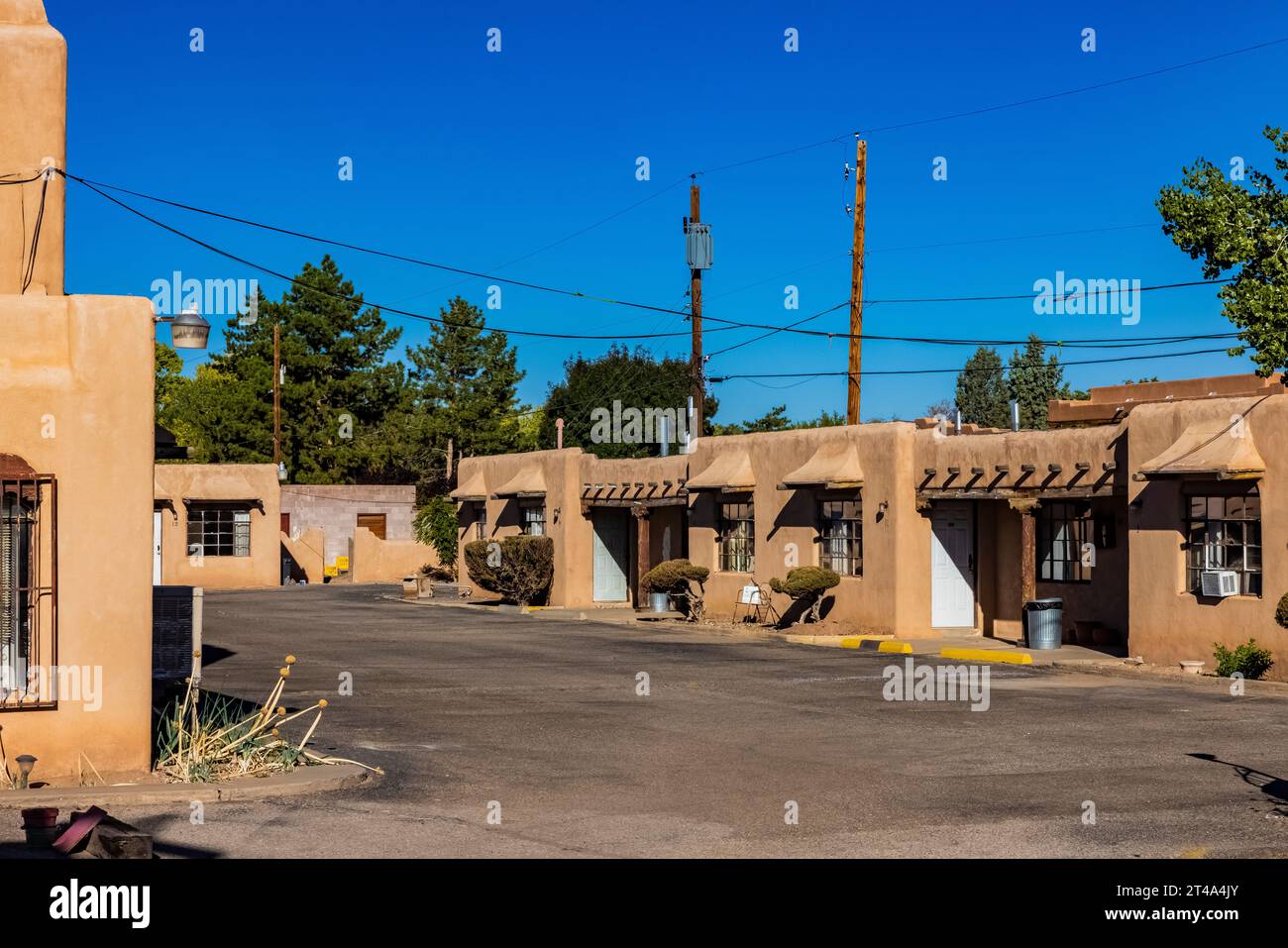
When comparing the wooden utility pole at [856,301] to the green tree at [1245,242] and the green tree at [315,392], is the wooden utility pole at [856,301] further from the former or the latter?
the green tree at [315,392]

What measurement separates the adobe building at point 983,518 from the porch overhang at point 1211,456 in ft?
0.10

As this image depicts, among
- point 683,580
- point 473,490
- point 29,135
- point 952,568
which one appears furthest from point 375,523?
point 29,135

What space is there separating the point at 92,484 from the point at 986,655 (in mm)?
15435

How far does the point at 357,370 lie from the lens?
71.4m

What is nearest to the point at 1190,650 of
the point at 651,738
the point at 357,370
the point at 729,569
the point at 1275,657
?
the point at 1275,657

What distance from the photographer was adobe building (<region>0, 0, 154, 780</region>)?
1142 cm

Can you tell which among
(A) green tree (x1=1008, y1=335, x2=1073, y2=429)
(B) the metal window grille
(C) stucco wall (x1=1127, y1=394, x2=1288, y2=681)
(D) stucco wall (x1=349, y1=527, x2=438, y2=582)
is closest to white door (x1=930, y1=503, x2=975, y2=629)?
(C) stucco wall (x1=1127, y1=394, x2=1288, y2=681)

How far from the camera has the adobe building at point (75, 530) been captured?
11422 millimetres

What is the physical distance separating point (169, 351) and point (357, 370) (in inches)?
1377

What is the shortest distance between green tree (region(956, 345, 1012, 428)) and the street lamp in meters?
93.6

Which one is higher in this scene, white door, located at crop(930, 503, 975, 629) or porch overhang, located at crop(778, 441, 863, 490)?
porch overhang, located at crop(778, 441, 863, 490)

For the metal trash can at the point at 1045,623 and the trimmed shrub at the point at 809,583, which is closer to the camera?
the metal trash can at the point at 1045,623

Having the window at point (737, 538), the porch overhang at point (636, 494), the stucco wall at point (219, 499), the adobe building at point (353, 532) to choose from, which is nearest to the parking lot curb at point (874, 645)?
the window at point (737, 538)

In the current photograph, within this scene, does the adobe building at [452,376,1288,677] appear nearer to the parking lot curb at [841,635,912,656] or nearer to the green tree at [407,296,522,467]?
the parking lot curb at [841,635,912,656]
